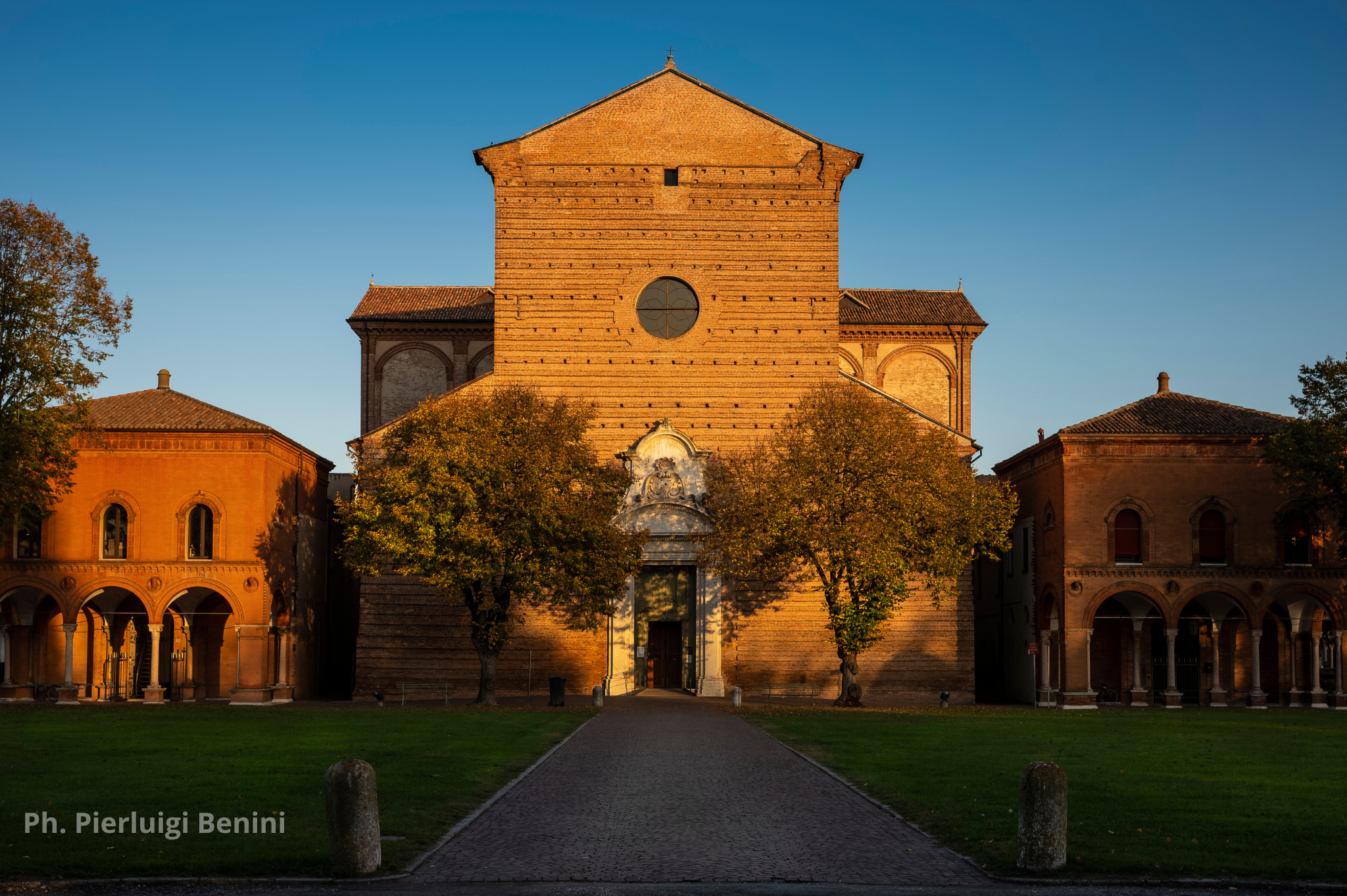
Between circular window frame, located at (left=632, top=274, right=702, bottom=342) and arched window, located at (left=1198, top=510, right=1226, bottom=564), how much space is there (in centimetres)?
1650

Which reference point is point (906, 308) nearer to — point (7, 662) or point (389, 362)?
point (389, 362)

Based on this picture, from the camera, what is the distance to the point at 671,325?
39.5 m

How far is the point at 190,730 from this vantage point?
74.1 feet

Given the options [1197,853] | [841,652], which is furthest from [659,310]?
[1197,853]

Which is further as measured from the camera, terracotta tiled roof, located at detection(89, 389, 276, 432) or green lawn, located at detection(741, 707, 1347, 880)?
terracotta tiled roof, located at detection(89, 389, 276, 432)

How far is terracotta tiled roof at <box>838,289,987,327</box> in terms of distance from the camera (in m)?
46.6

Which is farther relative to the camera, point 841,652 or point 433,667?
point 433,667

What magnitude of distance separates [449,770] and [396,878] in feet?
22.2

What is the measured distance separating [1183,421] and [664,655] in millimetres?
17493

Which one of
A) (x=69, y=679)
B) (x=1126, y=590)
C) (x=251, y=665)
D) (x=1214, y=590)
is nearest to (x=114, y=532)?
(x=69, y=679)

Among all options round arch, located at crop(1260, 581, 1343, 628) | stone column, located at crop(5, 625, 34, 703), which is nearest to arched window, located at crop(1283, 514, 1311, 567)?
round arch, located at crop(1260, 581, 1343, 628)

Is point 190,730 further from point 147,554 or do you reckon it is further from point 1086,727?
point 1086,727

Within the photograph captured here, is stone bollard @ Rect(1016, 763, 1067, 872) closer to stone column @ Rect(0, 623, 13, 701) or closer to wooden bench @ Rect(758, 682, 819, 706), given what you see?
wooden bench @ Rect(758, 682, 819, 706)

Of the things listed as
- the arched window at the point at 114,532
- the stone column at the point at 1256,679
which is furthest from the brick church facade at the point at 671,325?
the stone column at the point at 1256,679
